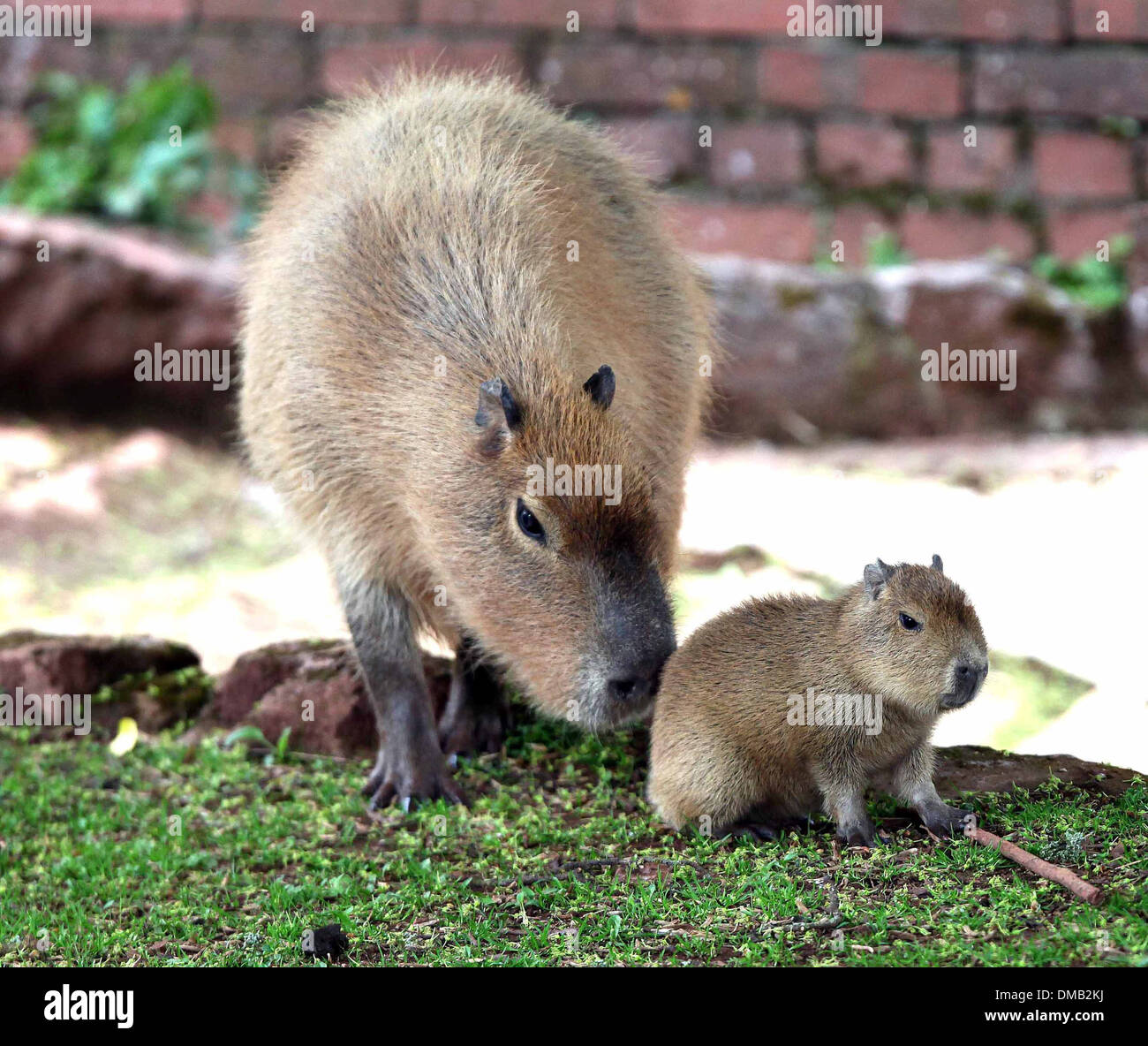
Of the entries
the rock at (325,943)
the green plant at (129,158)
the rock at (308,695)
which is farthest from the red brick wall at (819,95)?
the rock at (325,943)

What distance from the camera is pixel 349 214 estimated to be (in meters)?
4.00

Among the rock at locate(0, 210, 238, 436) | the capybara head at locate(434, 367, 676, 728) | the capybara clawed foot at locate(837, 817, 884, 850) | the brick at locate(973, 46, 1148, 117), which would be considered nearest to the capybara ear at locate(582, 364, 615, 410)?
the capybara head at locate(434, 367, 676, 728)

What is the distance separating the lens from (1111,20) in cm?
794

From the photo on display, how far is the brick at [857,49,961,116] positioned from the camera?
8.07 m

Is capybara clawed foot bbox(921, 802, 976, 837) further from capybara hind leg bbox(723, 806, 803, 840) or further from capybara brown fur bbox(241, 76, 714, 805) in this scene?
capybara brown fur bbox(241, 76, 714, 805)

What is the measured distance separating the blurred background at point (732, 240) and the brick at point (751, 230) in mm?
16

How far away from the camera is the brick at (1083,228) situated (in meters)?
8.12

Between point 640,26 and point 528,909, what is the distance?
6.29 meters

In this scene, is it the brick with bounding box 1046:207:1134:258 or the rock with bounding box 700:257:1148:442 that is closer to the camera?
the rock with bounding box 700:257:1148:442

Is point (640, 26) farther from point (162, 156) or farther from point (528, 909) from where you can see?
point (528, 909)

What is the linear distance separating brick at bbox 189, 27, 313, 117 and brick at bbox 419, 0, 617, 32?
2.75 feet

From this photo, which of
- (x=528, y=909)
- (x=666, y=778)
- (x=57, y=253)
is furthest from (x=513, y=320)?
(x=57, y=253)

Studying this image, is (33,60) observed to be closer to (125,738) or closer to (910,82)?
(910,82)

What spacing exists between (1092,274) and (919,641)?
5.58 metres
